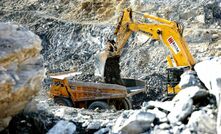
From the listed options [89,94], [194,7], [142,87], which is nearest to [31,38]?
[89,94]

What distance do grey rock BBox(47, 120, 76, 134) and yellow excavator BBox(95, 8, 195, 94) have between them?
136 inches

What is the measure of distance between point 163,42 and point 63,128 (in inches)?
192

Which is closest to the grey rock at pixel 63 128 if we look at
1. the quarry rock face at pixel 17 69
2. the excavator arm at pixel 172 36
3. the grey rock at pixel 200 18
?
the quarry rock face at pixel 17 69

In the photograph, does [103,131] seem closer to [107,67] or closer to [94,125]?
[94,125]

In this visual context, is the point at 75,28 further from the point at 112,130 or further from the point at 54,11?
the point at 112,130

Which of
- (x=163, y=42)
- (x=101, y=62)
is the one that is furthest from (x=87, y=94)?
(x=163, y=42)

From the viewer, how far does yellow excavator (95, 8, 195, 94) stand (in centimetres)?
1084

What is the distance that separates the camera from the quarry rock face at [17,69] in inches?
272

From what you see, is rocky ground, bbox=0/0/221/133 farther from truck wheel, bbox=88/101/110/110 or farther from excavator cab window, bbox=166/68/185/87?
excavator cab window, bbox=166/68/185/87

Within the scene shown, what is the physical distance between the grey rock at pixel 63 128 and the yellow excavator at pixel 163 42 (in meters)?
3.45

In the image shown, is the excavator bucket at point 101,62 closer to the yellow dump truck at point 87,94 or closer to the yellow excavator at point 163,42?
the yellow excavator at point 163,42

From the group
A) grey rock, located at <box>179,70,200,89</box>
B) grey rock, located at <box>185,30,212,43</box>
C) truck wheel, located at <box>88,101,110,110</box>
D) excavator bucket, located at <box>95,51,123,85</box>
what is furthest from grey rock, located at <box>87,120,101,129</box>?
grey rock, located at <box>185,30,212,43</box>

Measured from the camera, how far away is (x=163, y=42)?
11.7 metres

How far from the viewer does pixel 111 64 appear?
12.6 metres
